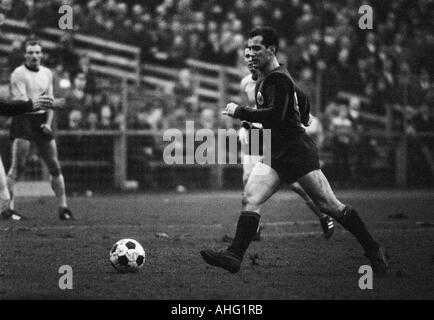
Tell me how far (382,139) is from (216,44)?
442cm

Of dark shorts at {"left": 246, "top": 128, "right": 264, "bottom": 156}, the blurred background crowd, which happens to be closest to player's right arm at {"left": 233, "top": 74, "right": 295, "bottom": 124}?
dark shorts at {"left": 246, "top": 128, "right": 264, "bottom": 156}

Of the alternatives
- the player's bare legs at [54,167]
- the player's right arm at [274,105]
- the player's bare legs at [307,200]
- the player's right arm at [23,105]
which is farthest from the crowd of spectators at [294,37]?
the player's right arm at [274,105]

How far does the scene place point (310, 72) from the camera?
2211 centimetres

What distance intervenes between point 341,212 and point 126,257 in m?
1.88

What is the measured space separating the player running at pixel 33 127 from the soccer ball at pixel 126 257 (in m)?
5.30

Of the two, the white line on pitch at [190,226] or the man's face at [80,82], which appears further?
the man's face at [80,82]

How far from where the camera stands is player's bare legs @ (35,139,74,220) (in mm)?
13797

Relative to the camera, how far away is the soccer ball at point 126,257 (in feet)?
28.2

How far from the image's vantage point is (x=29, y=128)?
13938 millimetres

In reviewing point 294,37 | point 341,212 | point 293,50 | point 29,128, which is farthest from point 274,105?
point 294,37

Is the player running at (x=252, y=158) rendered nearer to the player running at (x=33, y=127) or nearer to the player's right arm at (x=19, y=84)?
the player running at (x=33, y=127)

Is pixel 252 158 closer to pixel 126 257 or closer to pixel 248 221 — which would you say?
pixel 248 221

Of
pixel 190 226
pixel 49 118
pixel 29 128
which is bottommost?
pixel 190 226
